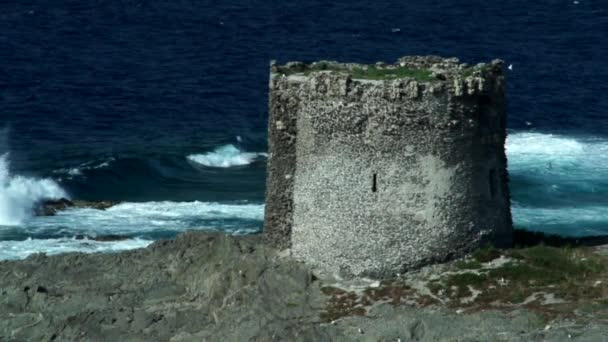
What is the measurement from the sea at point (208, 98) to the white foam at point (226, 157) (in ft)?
0.43

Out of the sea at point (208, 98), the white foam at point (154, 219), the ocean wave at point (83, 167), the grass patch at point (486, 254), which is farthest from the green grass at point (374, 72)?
the ocean wave at point (83, 167)

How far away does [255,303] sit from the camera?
50188 millimetres

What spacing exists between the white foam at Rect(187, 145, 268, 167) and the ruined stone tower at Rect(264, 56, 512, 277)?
1389 inches

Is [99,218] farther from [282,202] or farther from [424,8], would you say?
[424,8]

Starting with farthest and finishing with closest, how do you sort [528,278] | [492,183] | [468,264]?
[492,183] < [468,264] < [528,278]

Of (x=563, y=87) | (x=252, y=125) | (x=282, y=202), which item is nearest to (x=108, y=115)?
(x=252, y=125)

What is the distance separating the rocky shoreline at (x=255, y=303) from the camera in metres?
47.7

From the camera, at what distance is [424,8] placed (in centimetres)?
12594

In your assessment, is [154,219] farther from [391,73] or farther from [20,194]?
[391,73]

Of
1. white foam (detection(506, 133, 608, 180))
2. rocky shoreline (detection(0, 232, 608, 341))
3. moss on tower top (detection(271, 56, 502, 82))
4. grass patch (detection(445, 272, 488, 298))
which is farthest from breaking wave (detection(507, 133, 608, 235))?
grass patch (detection(445, 272, 488, 298))

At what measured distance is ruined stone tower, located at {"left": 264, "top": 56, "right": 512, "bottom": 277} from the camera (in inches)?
1971

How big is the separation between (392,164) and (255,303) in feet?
14.9

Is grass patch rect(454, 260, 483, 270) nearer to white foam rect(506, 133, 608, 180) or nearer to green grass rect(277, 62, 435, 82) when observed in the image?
green grass rect(277, 62, 435, 82)

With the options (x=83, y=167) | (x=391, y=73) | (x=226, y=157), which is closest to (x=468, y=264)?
(x=391, y=73)
